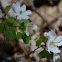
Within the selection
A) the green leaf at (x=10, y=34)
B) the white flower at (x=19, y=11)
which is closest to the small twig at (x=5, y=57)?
the green leaf at (x=10, y=34)

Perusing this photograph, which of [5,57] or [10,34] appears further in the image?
[5,57]

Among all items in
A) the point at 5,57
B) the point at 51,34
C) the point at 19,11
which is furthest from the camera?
the point at 5,57

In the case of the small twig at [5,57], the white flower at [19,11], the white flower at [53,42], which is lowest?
the small twig at [5,57]

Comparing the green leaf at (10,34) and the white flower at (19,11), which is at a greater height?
the white flower at (19,11)

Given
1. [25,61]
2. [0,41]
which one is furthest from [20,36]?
[0,41]

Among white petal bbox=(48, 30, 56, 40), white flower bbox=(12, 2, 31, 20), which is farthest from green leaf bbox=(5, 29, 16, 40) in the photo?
white petal bbox=(48, 30, 56, 40)

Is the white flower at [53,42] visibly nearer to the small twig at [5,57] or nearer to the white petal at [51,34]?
the white petal at [51,34]

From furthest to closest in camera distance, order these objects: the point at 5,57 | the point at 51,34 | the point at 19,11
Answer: the point at 5,57
the point at 19,11
the point at 51,34

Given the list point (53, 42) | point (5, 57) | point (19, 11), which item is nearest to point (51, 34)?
point (53, 42)

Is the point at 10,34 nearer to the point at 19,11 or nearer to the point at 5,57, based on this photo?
the point at 19,11

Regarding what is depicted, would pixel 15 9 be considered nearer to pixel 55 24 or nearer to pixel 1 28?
pixel 1 28

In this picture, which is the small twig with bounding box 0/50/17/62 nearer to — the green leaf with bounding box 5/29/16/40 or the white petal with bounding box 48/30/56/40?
the green leaf with bounding box 5/29/16/40

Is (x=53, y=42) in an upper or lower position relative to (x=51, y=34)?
lower
